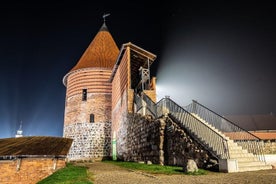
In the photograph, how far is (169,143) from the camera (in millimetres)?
9875

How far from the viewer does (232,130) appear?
34.1 ft

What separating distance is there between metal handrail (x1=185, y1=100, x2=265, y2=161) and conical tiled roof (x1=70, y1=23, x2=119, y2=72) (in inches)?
603

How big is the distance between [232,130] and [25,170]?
9.68 metres

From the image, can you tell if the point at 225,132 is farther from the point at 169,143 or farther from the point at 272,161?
the point at 169,143

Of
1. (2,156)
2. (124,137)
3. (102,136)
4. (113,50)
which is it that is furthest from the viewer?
(113,50)

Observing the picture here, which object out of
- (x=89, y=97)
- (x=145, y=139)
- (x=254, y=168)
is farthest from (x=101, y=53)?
(x=254, y=168)

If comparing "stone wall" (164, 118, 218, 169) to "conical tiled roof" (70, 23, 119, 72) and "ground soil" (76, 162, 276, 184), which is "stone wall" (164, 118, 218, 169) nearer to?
"ground soil" (76, 162, 276, 184)

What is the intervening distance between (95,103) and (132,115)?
9.60 metres

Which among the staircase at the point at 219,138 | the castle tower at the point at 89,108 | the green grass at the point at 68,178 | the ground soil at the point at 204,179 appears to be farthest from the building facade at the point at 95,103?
the ground soil at the point at 204,179

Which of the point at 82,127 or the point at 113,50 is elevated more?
the point at 113,50

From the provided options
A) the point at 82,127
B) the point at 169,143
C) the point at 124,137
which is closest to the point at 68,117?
the point at 82,127

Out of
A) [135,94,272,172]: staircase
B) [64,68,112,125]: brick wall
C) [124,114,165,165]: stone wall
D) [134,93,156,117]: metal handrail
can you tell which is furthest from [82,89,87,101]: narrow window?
[135,94,272,172]: staircase

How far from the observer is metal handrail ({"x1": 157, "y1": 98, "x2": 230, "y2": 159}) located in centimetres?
725

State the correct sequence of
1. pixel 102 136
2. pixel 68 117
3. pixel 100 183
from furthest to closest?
pixel 68 117 → pixel 102 136 → pixel 100 183
